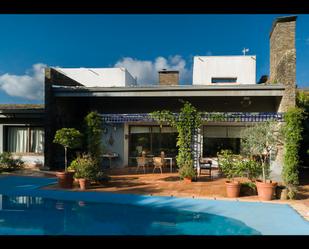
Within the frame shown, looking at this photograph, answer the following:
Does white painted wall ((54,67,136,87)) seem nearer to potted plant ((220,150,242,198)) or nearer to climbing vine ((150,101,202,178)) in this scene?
climbing vine ((150,101,202,178))

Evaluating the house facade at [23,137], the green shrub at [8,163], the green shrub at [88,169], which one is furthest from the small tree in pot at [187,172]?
the green shrub at [8,163]

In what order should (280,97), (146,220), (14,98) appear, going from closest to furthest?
1. (146,220)
2. (280,97)
3. (14,98)

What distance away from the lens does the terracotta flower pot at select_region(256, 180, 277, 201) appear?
8867 mm

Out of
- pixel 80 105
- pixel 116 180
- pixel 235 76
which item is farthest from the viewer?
pixel 235 76

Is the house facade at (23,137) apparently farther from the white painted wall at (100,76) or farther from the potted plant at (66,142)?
the white painted wall at (100,76)

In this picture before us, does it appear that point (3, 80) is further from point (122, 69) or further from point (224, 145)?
point (224, 145)

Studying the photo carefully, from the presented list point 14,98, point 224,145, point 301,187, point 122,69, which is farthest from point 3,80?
point 301,187

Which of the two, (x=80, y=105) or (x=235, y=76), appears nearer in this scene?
(x=80, y=105)

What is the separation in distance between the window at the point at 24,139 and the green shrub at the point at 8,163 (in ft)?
4.73

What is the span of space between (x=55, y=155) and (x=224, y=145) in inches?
374

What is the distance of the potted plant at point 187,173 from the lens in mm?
11305

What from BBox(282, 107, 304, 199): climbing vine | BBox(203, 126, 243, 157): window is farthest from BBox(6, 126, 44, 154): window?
BBox(282, 107, 304, 199): climbing vine

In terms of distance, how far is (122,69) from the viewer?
93.8ft
